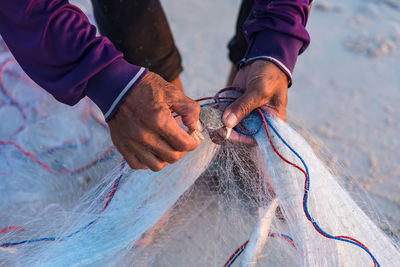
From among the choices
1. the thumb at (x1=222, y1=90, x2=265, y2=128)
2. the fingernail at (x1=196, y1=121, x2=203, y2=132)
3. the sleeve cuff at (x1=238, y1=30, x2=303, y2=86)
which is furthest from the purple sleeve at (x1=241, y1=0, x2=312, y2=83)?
the fingernail at (x1=196, y1=121, x2=203, y2=132)

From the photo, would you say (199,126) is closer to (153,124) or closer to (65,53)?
(153,124)

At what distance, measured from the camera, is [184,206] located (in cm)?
140

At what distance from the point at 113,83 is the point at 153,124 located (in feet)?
0.49

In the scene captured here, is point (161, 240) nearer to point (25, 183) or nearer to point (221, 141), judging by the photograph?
point (221, 141)

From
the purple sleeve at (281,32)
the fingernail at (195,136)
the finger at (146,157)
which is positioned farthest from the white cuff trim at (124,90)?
the purple sleeve at (281,32)

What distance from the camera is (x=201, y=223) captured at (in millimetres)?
1413

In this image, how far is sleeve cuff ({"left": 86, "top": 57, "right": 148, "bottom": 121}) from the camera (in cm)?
86

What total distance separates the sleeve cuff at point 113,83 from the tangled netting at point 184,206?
27cm

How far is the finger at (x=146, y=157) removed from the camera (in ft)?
2.94

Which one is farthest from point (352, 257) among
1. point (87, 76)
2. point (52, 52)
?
point (52, 52)

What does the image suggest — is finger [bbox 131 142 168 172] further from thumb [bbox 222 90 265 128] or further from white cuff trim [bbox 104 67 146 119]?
thumb [bbox 222 90 265 128]

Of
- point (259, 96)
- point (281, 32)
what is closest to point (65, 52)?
point (259, 96)

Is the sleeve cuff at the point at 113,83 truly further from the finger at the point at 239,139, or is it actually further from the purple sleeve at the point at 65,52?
the finger at the point at 239,139

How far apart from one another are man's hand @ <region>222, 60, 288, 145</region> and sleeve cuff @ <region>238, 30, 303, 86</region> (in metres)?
0.02
